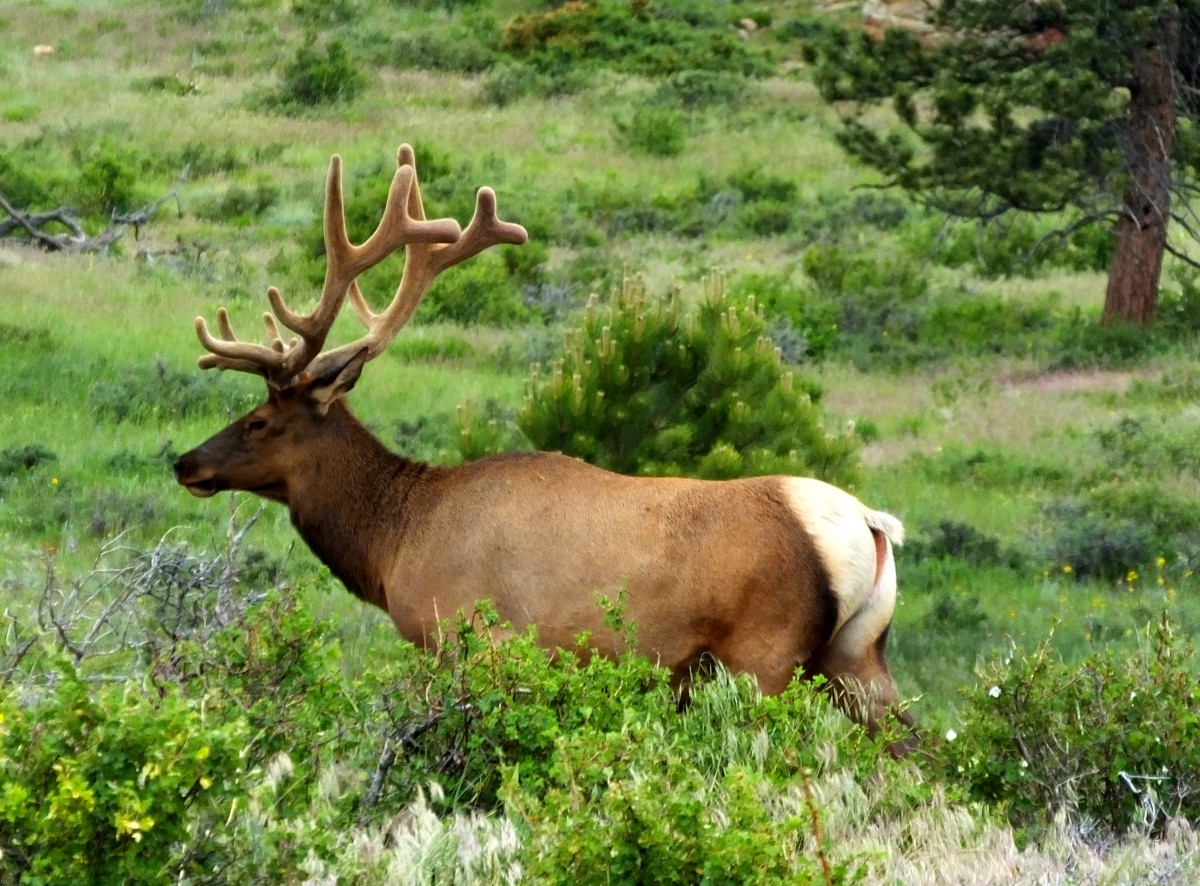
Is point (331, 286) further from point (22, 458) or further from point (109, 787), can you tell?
point (22, 458)

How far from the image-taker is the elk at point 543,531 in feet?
21.4

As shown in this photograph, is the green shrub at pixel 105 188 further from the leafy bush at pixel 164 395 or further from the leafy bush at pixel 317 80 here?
the leafy bush at pixel 317 80

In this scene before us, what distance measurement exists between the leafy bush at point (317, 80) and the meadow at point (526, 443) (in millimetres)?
93

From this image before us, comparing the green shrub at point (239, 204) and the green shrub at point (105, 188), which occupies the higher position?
the green shrub at point (105, 188)

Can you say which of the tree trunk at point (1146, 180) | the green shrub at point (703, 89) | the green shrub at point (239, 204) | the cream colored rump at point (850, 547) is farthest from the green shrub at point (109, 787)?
the green shrub at point (703, 89)

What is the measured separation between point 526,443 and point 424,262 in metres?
2.12

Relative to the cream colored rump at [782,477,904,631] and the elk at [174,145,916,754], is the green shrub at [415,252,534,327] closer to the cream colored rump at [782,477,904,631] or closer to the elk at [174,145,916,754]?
the elk at [174,145,916,754]

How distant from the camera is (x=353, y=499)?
25.0 ft

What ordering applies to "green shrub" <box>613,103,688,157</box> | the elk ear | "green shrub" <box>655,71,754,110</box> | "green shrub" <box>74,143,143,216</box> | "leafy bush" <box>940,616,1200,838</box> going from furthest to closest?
"green shrub" <box>655,71,754,110</box> < "green shrub" <box>613,103,688,157</box> < "green shrub" <box>74,143,143,216</box> < the elk ear < "leafy bush" <box>940,616,1200,838</box>

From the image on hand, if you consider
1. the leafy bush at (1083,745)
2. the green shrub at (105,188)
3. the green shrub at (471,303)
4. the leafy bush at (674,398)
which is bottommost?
the green shrub at (105,188)

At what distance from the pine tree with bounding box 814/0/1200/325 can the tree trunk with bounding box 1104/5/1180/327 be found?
2 cm

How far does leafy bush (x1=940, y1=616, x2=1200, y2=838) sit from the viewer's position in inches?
214

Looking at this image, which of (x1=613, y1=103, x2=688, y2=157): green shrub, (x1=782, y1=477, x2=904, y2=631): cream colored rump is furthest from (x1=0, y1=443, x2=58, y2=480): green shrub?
(x1=613, y1=103, x2=688, y2=157): green shrub

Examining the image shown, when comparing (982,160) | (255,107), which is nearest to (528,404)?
(982,160)
